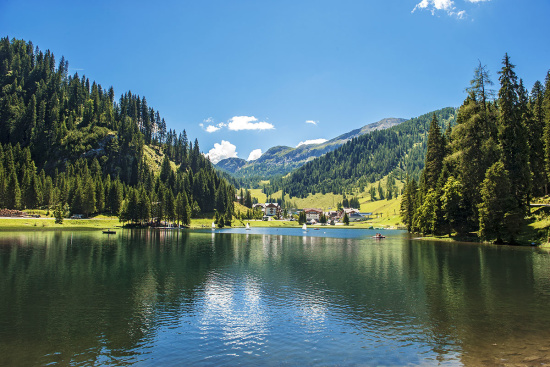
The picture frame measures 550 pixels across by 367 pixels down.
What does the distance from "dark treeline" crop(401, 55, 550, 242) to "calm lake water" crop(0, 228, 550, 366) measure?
88.5 feet

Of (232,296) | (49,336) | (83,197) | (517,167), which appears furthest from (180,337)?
(83,197)

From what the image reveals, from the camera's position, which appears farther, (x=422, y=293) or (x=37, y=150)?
(x=37, y=150)

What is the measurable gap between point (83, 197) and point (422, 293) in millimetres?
155699

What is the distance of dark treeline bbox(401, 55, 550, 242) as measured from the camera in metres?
71.4

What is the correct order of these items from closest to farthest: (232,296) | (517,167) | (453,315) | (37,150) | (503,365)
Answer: (503,365) < (453,315) < (232,296) < (517,167) < (37,150)

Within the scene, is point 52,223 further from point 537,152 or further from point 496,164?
point 537,152

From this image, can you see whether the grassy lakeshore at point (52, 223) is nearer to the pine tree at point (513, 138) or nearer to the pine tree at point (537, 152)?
the pine tree at point (513, 138)

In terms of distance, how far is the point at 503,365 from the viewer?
16797mm

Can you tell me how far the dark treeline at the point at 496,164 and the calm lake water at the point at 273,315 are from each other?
2696 cm

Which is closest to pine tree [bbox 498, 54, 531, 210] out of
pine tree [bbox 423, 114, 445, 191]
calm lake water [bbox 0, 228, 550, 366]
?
pine tree [bbox 423, 114, 445, 191]

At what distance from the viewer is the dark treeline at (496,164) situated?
234ft

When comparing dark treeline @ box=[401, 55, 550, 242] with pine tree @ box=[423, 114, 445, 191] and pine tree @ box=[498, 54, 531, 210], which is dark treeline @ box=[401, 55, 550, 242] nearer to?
pine tree @ box=[498, 54, 531, 210]

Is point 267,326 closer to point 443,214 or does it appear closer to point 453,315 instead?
point 453,315

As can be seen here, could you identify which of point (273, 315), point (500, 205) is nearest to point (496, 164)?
point (500, 205)
